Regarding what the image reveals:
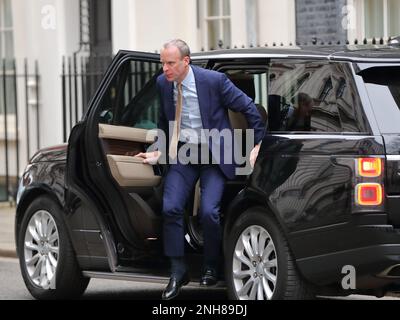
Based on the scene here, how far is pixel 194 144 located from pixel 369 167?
1495 mm

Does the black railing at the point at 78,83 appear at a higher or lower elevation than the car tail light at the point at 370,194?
higher

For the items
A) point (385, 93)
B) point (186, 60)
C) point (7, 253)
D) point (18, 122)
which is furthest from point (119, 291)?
point (18, 122)

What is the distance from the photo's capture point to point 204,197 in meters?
8.16

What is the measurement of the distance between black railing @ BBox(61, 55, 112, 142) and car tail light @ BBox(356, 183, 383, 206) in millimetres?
10488

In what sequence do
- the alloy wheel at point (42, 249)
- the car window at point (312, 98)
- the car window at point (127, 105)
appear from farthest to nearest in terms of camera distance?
the alloy wheel at point (42, 249), the car window at point (127, 105), the car window at point (312, 98)

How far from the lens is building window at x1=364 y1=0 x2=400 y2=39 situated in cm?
1490

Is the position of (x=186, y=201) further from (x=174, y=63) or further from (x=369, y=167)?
(x=369, y=167)

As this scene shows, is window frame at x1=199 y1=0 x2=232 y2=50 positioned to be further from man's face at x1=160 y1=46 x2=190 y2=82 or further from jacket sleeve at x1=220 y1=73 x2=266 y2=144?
jacket sleeve at x1=220 y1=73 x2=266 y2=144

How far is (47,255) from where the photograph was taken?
377 inches

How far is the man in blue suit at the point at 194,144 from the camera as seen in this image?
8148mm

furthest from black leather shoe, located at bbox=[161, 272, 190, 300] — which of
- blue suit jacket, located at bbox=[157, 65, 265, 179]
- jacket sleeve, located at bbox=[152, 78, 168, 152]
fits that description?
jacket sleeve, located at bbox=[152, 78, 168, 152]

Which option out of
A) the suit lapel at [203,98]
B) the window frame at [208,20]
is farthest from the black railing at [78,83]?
the suit lapel at [203,98]

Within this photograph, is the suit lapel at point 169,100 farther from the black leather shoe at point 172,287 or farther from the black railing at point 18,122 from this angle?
the black railing at point 18,122
